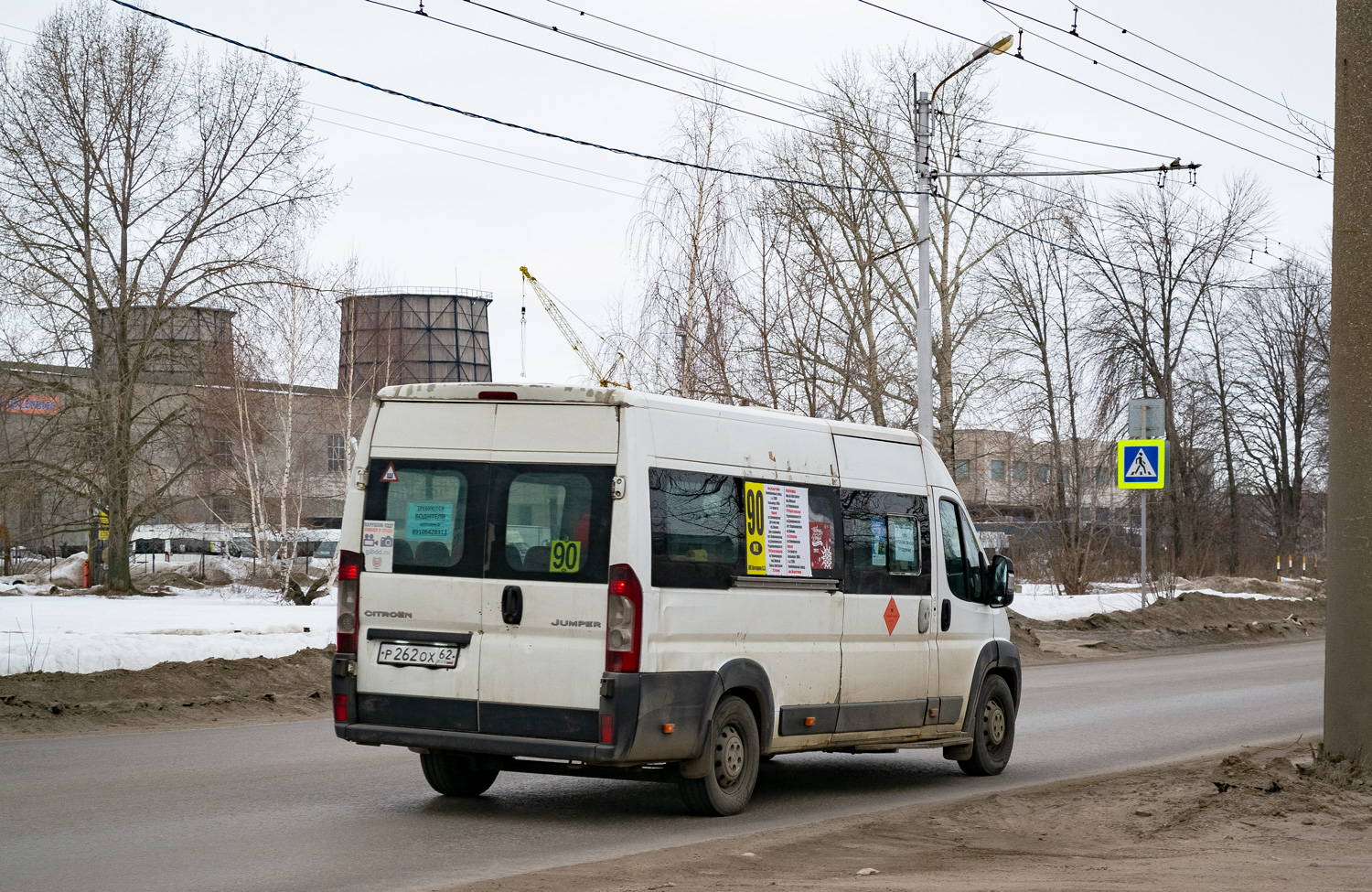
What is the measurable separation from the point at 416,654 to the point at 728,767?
1.97 metres

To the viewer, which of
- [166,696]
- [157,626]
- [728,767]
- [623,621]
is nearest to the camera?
[623,621]

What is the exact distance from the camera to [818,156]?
1492 inches

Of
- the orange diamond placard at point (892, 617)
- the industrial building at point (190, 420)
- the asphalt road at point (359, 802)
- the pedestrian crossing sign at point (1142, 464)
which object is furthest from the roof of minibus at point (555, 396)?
the industrial building at point (190, 420)

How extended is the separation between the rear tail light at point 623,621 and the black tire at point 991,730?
3.88 metres

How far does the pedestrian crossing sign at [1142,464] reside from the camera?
82.4 feet

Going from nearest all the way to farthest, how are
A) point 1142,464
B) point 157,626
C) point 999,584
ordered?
point 999,584, point 157,626, point 1142,464

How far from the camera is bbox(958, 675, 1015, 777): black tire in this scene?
35.2 ft

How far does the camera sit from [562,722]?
7.91m

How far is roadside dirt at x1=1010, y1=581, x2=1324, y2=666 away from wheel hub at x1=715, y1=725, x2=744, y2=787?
49.5 ft

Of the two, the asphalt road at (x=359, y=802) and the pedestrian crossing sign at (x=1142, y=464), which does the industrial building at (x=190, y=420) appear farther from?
the asphalt road at (x=359, y=802)

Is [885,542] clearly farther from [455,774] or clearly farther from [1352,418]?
[455,774]

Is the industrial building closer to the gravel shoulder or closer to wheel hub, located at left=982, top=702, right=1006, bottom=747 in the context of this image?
the gravel shoulder

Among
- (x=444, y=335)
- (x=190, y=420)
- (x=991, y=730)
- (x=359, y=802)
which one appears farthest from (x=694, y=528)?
(x=444, y=335)

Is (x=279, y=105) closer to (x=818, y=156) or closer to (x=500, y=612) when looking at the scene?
(x=818, y=156)
